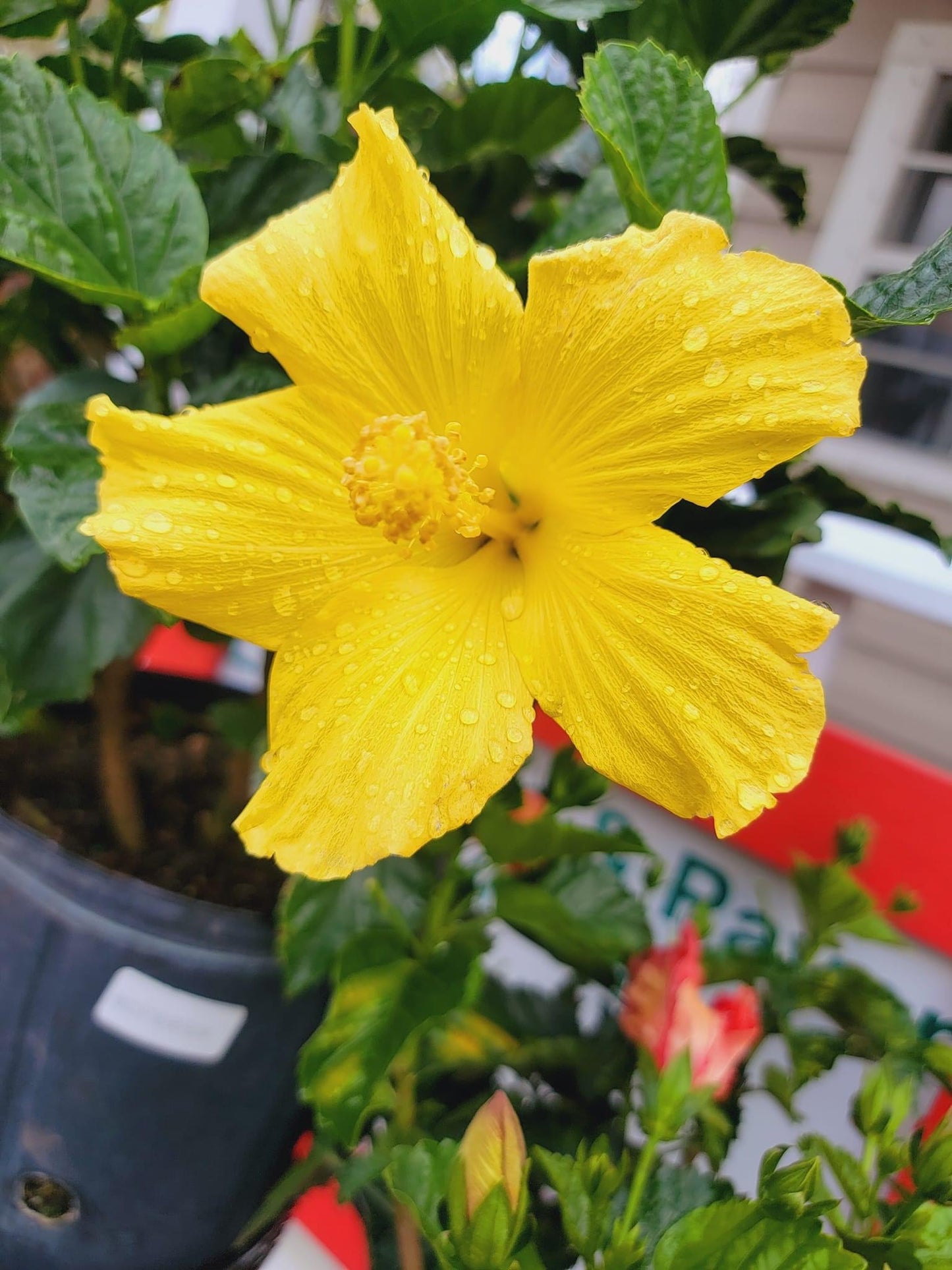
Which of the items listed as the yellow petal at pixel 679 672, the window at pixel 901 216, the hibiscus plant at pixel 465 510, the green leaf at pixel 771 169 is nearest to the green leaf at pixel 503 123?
the hibiscus plant at pixel 465 510

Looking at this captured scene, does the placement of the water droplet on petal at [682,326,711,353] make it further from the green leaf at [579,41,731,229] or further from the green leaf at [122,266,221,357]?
the green leaf at [122,266,221,357]

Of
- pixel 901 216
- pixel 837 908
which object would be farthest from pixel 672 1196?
pixel 901 216

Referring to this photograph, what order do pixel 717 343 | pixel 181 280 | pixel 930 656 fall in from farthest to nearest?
pixel 930 656 → pixel 181 280 → pixel 717 343

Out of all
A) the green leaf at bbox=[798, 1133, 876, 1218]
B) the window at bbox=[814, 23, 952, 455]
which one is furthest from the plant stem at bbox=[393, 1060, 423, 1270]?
the window at bbox=[814, 23, 952, 455]

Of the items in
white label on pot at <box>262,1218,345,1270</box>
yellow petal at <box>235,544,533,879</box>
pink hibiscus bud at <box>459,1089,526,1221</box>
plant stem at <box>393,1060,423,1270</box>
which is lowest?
white label on pot at <box>262,1218,345,1270</box>

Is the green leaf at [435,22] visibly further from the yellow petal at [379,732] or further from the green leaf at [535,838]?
the green leaf at [535,838]

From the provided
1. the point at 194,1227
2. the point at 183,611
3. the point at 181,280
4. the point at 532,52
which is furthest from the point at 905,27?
the point at 194,1227

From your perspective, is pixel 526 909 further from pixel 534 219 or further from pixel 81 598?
pixel 534 219
